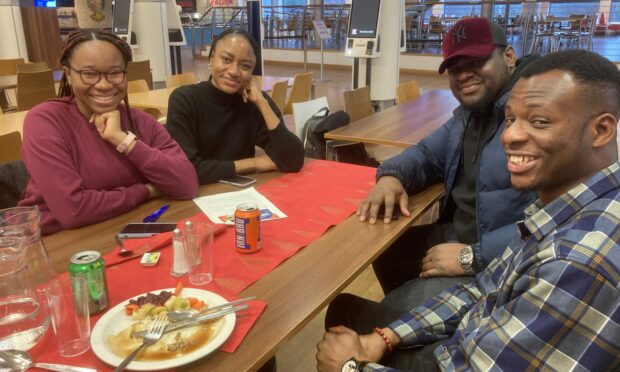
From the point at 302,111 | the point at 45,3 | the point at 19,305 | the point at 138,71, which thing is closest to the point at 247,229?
the point at 19,305

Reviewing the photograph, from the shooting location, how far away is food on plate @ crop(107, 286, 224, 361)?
974mm

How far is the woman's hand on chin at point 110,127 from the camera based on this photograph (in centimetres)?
164

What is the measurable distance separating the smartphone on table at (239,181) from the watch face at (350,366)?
0.93 meters

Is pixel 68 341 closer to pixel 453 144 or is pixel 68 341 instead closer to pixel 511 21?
pixel 453 144

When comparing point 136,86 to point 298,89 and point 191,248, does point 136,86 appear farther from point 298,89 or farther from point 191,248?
point 191,248

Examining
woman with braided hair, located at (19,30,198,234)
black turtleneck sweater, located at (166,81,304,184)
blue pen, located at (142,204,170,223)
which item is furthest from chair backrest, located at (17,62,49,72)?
blue pen, located at (142,204,170,223)

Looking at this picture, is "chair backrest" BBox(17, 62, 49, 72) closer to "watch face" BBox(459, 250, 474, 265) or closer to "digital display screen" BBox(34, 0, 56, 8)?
"digital display screen" BBox(34, 0, 56, 8)

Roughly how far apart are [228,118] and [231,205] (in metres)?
0.61

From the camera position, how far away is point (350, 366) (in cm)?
123

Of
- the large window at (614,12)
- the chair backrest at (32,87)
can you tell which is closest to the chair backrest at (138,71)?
the chair backrest at (32,87)

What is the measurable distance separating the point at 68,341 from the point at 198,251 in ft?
1.20

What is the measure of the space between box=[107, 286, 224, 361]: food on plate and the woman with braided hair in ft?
1.91

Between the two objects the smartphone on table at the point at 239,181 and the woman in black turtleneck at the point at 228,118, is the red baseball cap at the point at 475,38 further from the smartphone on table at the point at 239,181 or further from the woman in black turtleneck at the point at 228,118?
the smartphone on table at the point at 239,181

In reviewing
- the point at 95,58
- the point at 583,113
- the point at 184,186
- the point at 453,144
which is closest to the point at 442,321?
the point at 583,113
